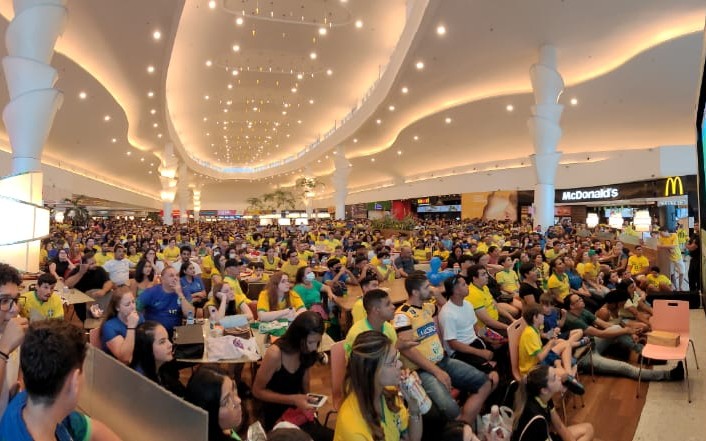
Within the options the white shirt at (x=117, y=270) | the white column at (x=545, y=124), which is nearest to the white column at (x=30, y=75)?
the white shirt at (x=117, y=270)

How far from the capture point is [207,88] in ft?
84.9

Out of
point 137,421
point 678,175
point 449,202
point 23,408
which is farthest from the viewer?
point 449,202

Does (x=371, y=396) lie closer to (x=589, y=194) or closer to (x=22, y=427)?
(x=22, y=427)

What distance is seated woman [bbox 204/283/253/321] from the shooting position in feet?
14.9

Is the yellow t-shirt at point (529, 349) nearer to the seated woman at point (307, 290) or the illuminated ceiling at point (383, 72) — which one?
the seated woman at point (307, 290)

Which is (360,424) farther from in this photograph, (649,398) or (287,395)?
(649,398)

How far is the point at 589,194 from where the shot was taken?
21.7 metres

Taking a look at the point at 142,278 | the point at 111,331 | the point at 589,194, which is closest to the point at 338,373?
the point at 111,331

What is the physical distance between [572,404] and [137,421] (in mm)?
4007

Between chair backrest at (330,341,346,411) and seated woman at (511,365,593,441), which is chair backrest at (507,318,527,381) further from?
chair backrest at (330,341,346,411)

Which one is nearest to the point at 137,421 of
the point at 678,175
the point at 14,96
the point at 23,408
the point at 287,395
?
the point at 23,408

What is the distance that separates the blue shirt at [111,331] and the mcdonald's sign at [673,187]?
19.1m

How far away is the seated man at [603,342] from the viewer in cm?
478

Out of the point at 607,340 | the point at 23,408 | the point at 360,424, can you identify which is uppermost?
the point at 23,408
